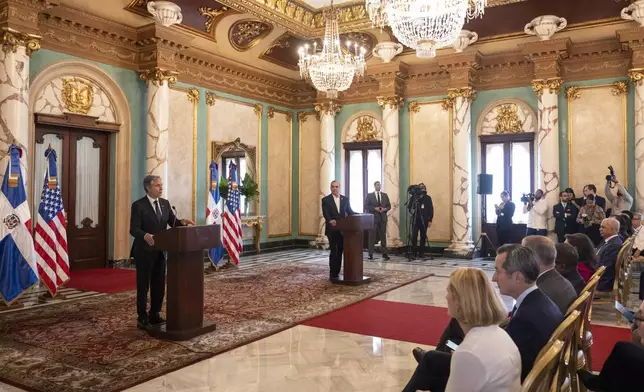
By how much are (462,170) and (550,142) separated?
181cm

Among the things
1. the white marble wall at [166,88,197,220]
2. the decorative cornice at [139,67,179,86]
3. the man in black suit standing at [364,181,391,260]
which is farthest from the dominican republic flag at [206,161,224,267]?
the man in black suit standing at [364,181,391,260]

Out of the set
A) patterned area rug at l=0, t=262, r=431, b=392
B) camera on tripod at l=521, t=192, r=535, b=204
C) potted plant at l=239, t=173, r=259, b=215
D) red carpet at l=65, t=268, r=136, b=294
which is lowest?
patterned area rug at l=0, t=262, r=431, b=392

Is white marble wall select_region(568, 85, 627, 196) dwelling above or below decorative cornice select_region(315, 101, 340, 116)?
below

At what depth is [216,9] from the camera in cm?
981

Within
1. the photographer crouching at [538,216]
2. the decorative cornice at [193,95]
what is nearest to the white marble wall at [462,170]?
the photographer crouching at [538,216]

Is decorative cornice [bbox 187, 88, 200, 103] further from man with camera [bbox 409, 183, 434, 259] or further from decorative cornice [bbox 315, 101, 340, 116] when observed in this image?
man with camera [bbox 409, 183, 434, 259]

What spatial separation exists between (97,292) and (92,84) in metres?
Answer: 3.81

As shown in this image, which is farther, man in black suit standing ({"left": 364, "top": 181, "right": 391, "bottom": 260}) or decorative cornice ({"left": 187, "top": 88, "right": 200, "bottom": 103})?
man in black suit standing ({"left": 364, "top": 181, "right": 391, "bottom": 260})

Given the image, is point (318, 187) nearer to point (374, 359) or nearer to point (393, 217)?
point (393, 217)

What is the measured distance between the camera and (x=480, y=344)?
5.96 ft

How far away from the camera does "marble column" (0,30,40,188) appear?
6973 millimetres

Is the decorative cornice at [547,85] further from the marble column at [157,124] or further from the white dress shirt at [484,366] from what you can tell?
the white dress shirt at [484,366]

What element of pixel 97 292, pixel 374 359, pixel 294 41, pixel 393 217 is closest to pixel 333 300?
pixel 374 359

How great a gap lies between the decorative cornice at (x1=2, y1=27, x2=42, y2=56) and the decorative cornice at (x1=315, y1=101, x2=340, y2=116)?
22.0 feet
